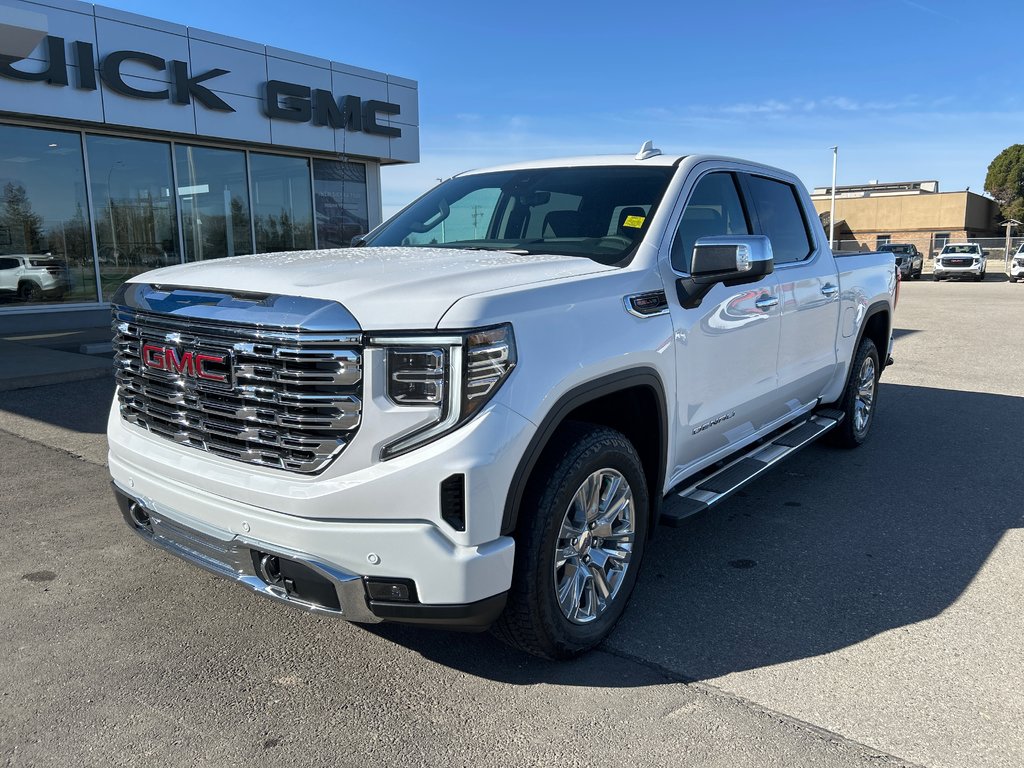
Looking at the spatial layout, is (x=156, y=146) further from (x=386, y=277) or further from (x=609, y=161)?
(x=386, y=277)

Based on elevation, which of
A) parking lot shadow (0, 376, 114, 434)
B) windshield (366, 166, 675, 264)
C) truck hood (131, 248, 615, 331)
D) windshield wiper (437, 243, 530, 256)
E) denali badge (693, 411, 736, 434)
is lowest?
parking lot shadow (0, 376, 114, 434)

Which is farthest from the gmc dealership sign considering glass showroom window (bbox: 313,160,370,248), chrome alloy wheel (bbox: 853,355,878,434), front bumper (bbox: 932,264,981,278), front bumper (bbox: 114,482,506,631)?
front bumper (bbox: 932,264,981,278)

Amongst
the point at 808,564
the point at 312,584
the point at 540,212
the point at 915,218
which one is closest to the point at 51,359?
the point at 540,212

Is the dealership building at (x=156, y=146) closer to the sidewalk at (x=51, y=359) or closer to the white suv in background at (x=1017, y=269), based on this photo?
the sidewalk at (x=51, y=359)

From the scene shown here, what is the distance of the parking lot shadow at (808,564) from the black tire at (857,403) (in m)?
0.13

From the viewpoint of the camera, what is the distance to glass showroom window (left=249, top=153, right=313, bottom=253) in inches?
664

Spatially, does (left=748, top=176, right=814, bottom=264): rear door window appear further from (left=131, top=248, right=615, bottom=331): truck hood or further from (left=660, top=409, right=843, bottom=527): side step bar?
(left=131, top=248, right=615, bottom=331): truck hood

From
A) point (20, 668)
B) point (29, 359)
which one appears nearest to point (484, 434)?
point (20, 668)

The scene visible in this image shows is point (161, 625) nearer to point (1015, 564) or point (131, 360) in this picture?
point (131, 360)

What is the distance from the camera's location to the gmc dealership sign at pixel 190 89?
41.8ft

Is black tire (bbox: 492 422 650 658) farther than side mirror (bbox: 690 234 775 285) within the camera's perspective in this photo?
No

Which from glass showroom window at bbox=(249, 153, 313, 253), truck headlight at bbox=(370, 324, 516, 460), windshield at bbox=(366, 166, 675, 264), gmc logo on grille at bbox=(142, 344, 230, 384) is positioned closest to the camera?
truck headlight at bbox=(370, 324, 516, 460)

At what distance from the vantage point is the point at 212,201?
634 inches

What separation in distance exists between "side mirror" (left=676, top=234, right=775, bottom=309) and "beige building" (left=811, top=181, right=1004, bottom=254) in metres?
58.7
